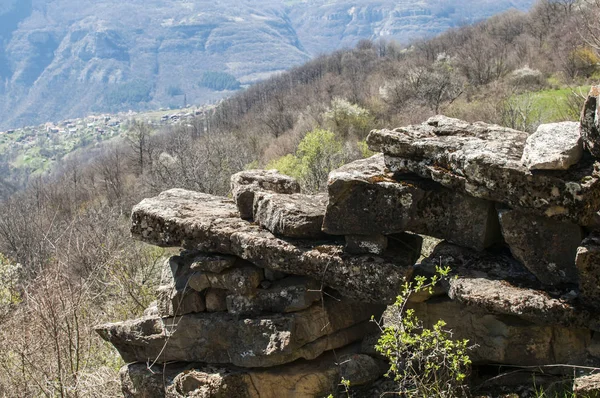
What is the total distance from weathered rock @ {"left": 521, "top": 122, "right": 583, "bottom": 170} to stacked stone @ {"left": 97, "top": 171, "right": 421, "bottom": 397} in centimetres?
225

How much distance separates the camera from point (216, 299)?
9.27 metres

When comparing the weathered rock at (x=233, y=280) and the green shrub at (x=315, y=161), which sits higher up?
the weathered rock at (x=233, y=280)

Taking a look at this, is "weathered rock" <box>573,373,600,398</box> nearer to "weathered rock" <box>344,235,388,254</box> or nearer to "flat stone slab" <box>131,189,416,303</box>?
"flat stone slab" <box>131,189,416,303</box>

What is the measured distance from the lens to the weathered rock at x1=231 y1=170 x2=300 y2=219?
9.56m

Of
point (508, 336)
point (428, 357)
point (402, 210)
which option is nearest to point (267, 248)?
point (402, 210)

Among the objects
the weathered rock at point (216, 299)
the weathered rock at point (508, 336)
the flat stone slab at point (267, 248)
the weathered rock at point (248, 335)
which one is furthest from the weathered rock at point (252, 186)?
the weathered rock at point (508, 336)

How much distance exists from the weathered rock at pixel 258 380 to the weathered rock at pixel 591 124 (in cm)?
459

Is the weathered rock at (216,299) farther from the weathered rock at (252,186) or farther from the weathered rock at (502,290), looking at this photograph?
the weathered rock at (502,290)

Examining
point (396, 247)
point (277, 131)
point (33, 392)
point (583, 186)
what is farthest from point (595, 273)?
point (277, 131)

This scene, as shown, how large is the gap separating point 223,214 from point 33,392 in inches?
225

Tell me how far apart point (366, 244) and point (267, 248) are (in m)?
1.53

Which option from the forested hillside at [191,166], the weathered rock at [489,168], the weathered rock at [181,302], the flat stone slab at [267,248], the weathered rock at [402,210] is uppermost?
the weathered rock at [489,168]

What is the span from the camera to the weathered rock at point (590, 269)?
626 centimetres

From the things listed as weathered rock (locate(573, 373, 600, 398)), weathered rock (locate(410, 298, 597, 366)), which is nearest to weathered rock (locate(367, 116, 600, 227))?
weathered rock (locate(410, 298, 597, 366))
